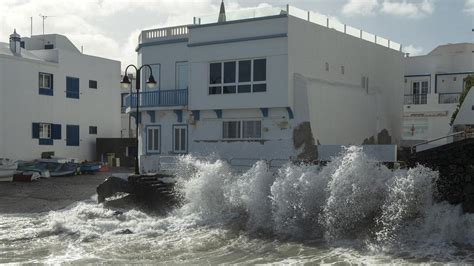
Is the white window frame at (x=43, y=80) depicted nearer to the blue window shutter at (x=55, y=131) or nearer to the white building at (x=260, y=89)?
the blue window shutter at (x=55, y=131)

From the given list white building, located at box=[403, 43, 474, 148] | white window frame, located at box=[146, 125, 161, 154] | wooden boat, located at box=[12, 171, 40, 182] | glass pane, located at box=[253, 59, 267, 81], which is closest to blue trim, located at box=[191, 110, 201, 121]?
white window frame, located at box=[146, 125, 161, 154]

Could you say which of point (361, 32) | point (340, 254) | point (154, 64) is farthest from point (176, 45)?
point (340, 254)

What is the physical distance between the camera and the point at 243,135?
2483 centimetres

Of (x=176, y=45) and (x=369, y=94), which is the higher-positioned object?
(x=176, y=45)

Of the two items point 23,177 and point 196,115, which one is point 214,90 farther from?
point 23,177

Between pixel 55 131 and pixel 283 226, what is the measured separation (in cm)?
2617

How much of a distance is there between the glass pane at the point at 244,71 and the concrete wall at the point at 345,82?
1959mm

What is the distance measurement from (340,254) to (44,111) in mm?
29353

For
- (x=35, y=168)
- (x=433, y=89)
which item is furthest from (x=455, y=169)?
(x=35, y=168)

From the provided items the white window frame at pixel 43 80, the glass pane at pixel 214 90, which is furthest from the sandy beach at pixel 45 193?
the white window frame at pixel 43 80

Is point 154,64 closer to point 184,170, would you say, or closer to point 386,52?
point 184,170

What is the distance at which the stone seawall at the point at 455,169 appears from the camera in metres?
17.0

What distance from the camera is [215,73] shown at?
25.1m

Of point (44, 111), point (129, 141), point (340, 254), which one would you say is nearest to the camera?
point (340, 254)
